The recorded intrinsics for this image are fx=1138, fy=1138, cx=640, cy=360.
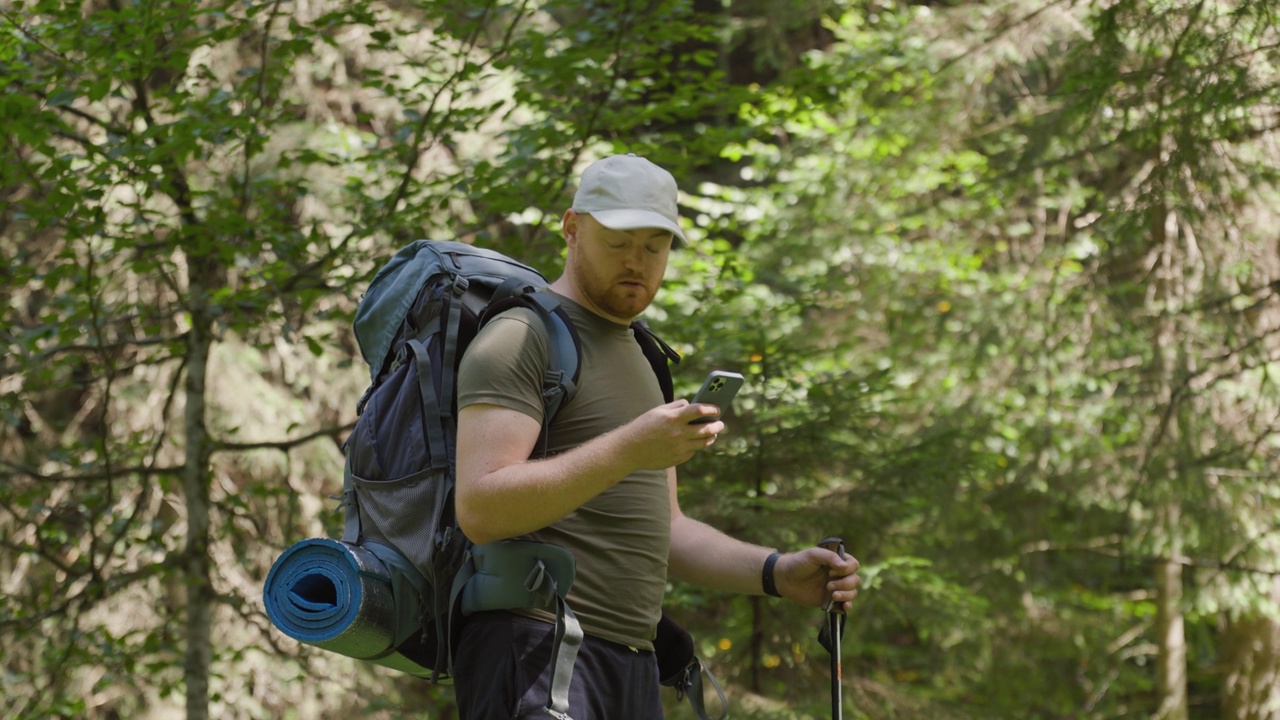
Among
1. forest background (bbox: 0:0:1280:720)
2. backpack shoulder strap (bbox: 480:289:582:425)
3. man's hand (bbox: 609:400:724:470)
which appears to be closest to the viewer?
man's hand (bbox: 609:400:724:470)

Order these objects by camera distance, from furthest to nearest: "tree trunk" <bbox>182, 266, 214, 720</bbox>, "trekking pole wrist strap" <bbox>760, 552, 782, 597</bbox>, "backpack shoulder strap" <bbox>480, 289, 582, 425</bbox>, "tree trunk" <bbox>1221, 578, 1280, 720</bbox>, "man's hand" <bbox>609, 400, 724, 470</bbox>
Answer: "tree trunk" <bbox>1221, 578, 1280, 720</bbox>, "tree trunk" <bbox>182, 266, 214, 720</bbox>, "trekking pole wrist strap" <bbox>760, 552, 782, 597</bbox>, "backpack shoulder strap" <bbox>480, 289, 582, 425</bbox>, "man's hand" <bbox>609, 400, 724, 470</bbox>

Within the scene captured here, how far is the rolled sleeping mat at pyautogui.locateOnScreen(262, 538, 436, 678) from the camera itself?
1.98 meters

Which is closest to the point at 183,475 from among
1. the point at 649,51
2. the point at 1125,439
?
the point at 649,51

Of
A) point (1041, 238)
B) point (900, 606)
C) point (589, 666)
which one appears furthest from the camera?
point (1041, 238)

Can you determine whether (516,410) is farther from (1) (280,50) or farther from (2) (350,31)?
(2) (350,31)

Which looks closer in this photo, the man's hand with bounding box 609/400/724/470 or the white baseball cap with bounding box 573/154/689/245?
the man's hand with bounding box 609/400/724/470

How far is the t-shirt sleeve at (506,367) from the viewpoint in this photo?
1.96 metres

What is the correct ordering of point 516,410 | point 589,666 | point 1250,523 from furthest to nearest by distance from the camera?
point 1250,523, point 589,666, point 516,410

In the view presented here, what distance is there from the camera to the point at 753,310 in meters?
5.84

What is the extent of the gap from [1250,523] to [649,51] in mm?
5125

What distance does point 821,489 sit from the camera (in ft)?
18.5

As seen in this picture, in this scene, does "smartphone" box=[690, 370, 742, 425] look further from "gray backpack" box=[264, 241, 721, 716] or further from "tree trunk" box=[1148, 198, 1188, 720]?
"tree trunk" box=[1148, 198, 1188, 720]

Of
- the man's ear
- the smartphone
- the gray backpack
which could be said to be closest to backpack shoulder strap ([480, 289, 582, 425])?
the gray backpack

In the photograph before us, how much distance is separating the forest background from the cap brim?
2.24 metres
